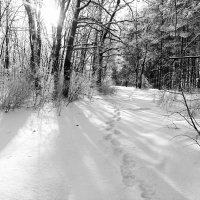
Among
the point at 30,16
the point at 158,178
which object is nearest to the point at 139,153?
the point at 158,178

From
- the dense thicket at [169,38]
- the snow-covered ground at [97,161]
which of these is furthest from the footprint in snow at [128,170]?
the dense thicket at [169,38]

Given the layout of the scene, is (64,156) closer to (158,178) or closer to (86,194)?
(86,194)

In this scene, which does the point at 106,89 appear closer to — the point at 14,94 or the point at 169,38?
the point at 14,94

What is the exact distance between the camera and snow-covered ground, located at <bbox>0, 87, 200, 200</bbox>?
6.12 feet

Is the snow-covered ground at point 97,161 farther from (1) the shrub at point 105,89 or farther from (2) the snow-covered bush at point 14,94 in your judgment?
(1) the shrub at point 105,89

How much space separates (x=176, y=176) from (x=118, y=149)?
33.3 inches

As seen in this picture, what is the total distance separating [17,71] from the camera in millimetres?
5012

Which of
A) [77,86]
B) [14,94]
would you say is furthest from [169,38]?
[14,94]

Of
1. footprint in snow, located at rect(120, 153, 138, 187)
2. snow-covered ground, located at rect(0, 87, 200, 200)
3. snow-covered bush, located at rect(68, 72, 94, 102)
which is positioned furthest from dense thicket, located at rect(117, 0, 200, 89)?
snow-covered bush, located at rect(68, 72, 94, 102)

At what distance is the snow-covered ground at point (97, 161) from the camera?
1.87 meters

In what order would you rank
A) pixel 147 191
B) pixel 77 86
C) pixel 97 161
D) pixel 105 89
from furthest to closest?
pixel 105 89
pixel 77 86
pixel 97 161
pixel 147 191

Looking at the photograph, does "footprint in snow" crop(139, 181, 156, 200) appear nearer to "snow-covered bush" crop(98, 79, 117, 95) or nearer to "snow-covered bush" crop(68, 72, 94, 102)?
"snow-covered bush" crop(68, 72, 94, 102)

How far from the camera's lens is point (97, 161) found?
2502 mm

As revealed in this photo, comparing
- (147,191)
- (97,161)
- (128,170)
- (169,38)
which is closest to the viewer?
(147,191)
